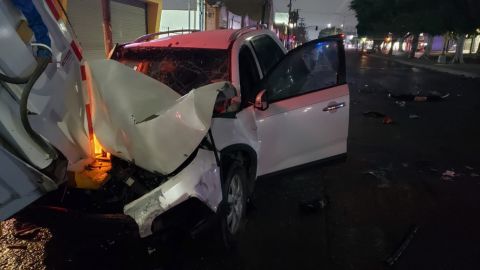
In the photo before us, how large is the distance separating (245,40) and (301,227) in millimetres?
2132

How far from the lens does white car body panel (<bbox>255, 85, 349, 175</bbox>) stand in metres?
4.20

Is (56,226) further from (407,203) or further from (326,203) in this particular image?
(407,203)

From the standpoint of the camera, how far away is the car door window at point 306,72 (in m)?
4.17

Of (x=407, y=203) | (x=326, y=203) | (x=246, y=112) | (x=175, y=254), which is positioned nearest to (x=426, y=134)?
(x=407, y=203)

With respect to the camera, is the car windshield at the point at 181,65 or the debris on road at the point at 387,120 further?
the debris on road at the point at 387,120

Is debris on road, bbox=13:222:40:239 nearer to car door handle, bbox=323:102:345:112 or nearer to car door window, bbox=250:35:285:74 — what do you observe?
car door window, bbox=250:35:285:74

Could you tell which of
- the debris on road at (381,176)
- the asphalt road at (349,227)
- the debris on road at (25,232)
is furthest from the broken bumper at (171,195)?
the debris on road at (381,176)

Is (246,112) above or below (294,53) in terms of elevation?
below

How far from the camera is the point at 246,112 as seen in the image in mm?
3881

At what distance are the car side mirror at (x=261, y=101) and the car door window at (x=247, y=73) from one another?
0.41 ft

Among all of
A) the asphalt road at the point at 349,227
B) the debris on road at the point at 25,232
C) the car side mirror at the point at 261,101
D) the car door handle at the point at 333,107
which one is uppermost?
the car side mirror at the point at 261,101

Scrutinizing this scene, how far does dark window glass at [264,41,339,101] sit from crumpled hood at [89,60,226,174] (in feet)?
3.56

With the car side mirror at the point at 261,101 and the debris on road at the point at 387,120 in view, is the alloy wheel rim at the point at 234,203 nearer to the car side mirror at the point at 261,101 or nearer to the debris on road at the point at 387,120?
the car side mirror at the point at 261,101

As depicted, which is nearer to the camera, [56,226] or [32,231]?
[56,226]
